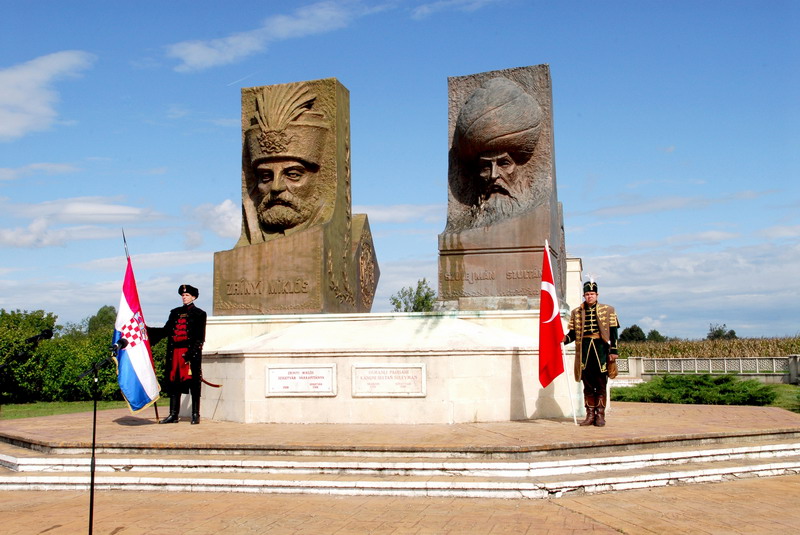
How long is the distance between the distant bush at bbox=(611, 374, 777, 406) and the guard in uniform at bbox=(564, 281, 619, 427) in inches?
210

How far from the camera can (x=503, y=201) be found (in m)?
13.1

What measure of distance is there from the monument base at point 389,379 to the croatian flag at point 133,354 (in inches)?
51.9

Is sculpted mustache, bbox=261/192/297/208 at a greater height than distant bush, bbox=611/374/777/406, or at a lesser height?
greater

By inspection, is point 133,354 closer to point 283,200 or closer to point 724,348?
point 283,200

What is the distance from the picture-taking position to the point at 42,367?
20766mm

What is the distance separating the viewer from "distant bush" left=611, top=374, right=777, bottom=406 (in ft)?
45.1

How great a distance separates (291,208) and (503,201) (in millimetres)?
3339

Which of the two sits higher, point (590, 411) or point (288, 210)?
point (288, 210)

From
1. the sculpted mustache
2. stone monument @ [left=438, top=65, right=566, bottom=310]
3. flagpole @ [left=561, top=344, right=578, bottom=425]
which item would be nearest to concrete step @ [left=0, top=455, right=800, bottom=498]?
flagpole @ [left=561, top=344, right=578, bottom=425]

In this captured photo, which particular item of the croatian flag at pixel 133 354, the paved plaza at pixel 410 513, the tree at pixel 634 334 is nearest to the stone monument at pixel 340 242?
the croatian flag at pixel 133 354

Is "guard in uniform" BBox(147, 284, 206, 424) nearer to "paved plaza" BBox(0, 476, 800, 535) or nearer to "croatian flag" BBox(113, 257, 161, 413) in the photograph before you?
"croatian flag" BBox(113, 257, 161, 413)

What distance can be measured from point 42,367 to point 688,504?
60.0 ft

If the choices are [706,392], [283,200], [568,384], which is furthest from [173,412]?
[706,392]

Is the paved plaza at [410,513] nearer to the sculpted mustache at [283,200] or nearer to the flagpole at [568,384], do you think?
the flagpole at [568,384]
